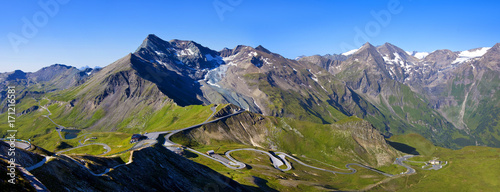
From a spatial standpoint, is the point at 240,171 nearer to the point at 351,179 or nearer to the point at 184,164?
the point at 184,164

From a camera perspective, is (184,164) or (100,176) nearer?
(100,176)

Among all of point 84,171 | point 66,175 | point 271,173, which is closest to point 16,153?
point 66,175

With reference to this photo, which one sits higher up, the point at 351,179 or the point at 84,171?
the point at 84,171

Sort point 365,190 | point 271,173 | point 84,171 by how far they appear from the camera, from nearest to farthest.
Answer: point 84,171 → point 271,173 → point 365,190

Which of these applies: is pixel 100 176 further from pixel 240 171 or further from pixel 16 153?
pixel 240 171

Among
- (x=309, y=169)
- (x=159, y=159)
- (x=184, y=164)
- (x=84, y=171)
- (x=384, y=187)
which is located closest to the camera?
(x=84, y=171)

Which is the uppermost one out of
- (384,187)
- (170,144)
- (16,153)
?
(16,153)

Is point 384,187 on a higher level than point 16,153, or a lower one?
lower

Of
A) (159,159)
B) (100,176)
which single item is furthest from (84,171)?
(159,159)

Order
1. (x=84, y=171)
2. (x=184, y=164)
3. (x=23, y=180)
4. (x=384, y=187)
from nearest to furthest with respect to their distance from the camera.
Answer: (x=23, y=180), (x=84, y=171), (x=184, y=164), (x=384, y=187)
